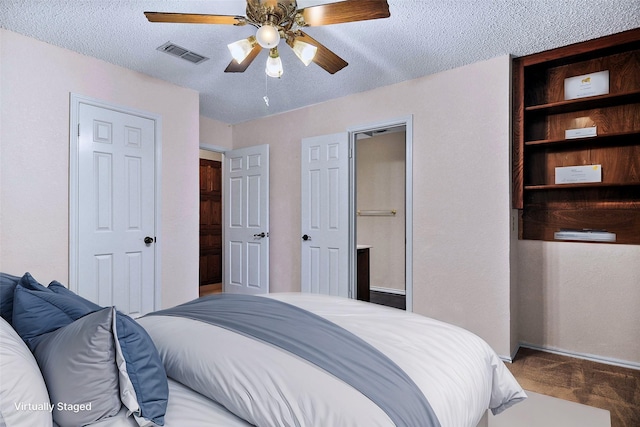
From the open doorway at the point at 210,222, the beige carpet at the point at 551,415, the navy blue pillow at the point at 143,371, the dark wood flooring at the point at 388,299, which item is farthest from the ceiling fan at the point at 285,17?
the open doorway at the point at 210,222

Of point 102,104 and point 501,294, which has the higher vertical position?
point 102,104

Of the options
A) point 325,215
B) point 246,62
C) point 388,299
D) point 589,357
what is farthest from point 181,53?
point 589,357

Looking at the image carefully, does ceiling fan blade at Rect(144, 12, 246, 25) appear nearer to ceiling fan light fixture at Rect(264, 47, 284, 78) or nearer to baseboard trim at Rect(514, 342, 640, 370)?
ceiling fan light fixture at Rect(264, 47, 284, 78)

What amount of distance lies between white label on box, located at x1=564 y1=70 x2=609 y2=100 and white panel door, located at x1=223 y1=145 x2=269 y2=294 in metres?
3.15

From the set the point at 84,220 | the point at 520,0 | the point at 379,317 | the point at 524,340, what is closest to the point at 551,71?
the point at 520,0

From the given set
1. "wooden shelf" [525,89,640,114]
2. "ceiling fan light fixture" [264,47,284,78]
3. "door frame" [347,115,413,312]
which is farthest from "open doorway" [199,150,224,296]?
"wooden shelf" [525,89,640,114]

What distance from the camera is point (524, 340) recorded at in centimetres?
313

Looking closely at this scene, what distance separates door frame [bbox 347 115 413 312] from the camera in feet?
11.0

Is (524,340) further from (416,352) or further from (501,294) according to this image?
(416,352)

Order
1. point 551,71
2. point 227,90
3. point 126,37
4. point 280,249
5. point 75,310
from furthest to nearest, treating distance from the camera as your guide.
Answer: point 280,249, point 227,90, point 551,71, point 126,37, point 75,310

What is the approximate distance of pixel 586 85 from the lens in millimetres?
2811

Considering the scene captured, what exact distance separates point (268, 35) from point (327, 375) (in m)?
1.74

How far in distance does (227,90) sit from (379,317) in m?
3.00

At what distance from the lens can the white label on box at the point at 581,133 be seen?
9.06 ft
